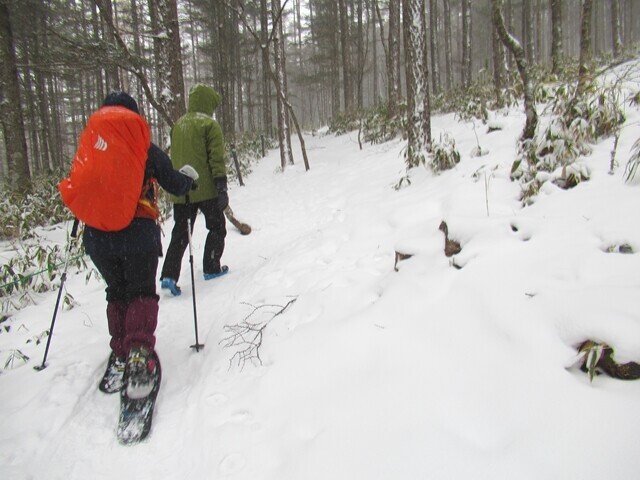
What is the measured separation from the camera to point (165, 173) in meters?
2.77

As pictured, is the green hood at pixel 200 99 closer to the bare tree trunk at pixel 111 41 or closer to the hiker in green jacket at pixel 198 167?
the hiker in green jacket at pixel 198 167

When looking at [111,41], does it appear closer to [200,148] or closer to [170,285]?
[200,148]

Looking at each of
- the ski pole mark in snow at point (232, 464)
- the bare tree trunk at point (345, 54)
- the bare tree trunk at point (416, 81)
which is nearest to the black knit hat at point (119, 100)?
the ski pole mark in snow at point (232, 464)

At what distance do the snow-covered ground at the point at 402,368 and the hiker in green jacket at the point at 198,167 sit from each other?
0.51 meters

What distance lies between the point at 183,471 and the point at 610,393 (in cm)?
203

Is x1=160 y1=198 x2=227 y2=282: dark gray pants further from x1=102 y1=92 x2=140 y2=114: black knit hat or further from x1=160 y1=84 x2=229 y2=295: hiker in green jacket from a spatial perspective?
x1=102 y1=92 x2=140 y2=114: black knit hat

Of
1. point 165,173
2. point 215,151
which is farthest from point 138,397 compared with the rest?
A: point 215,151

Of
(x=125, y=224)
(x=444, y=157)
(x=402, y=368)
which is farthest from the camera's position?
(x=444, y=157)

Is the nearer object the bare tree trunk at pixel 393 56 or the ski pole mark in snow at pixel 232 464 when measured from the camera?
the ski pole mark in snow at pixel 232 464

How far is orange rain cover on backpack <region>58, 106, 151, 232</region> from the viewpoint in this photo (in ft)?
7.55

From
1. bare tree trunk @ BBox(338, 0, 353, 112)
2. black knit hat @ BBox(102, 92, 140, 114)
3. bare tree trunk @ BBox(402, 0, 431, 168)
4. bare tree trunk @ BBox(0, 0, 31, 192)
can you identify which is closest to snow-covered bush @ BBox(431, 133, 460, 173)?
bare tree trunk @ BBox(402, 0, 431, 168)

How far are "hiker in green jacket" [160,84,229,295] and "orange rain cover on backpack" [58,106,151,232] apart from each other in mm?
1599

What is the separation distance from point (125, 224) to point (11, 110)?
856cm

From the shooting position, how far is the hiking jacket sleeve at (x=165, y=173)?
2711 millimetres
